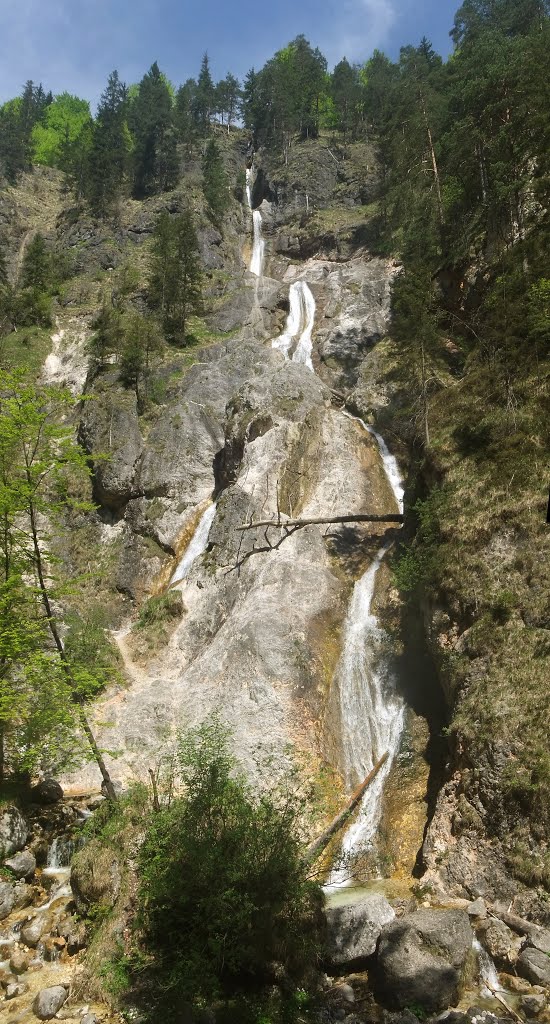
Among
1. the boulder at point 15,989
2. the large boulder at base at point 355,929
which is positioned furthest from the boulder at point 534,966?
the boulder at point 15,989

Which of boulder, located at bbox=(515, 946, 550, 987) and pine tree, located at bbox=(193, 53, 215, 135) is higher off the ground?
pine tree, located at bbox=(193, 53, 215, 135)

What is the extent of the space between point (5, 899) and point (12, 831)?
1815 mm

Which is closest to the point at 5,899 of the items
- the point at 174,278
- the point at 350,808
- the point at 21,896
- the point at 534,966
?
the point at 21,896

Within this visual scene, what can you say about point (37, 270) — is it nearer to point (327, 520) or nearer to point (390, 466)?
point (390, 466)

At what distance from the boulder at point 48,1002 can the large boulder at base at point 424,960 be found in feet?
18.1

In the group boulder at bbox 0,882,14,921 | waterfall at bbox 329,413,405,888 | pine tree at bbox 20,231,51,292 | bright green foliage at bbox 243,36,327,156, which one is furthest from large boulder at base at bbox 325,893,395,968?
bright green foliage at bbox 243,36,327,156

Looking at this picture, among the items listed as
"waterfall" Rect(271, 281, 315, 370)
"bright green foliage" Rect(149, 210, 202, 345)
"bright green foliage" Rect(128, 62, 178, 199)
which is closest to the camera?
"waterfall" Rect(271, 281, 315, 370)

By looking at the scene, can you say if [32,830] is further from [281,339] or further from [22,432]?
[281,339]

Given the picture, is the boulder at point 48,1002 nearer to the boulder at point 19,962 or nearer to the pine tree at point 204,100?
the boulder at point 19,962

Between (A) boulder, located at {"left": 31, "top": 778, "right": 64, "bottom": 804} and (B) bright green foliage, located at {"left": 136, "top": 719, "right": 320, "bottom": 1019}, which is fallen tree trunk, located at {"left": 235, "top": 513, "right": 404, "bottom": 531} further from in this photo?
(B) bright green foliage, located at {"left": 136, "top": 719, "right": 320, "bottom": 1019}

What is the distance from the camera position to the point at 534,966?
9914 millimetres

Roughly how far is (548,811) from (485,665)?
12.2 ft

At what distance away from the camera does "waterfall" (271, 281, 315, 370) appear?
43000mm

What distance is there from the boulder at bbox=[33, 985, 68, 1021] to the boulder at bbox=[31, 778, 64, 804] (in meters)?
6.66
